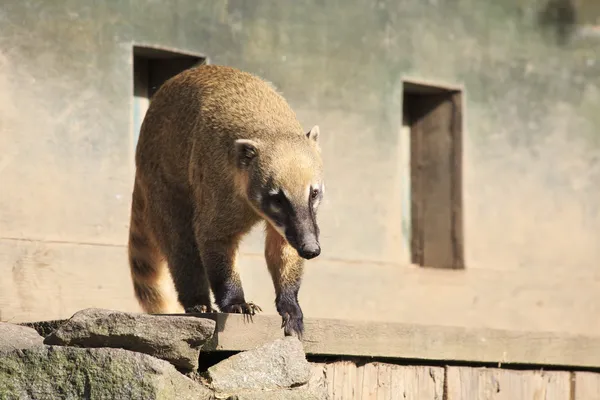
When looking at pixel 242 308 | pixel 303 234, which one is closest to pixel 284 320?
pixel 242 308

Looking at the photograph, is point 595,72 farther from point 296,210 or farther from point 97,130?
point 296,210

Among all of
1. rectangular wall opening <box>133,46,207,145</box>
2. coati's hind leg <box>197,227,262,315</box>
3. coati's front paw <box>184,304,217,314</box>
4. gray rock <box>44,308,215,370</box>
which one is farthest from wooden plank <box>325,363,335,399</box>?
rectangular wall opening <box>133,46,207,145</box>

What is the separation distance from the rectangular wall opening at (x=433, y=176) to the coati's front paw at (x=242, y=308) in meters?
4.83

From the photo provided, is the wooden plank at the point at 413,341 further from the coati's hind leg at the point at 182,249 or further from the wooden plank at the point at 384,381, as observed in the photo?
the coati's hind leg at the point at 182,249

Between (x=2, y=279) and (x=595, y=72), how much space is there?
233 inches

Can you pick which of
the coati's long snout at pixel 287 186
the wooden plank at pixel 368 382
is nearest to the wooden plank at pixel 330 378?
the wooden plank at pixel 368 382

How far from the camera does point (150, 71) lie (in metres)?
9.30

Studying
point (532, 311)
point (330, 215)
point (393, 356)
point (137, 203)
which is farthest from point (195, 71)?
point (532, 311)

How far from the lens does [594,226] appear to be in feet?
38.0

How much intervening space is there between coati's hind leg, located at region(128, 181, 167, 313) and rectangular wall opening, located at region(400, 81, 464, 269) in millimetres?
3791

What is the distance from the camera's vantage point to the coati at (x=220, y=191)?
613 centimetres

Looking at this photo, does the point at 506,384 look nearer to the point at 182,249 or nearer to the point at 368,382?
the point at 368,382

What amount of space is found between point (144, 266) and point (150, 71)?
7.45ft

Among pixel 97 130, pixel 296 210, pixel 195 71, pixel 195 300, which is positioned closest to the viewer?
pixel 296 210
